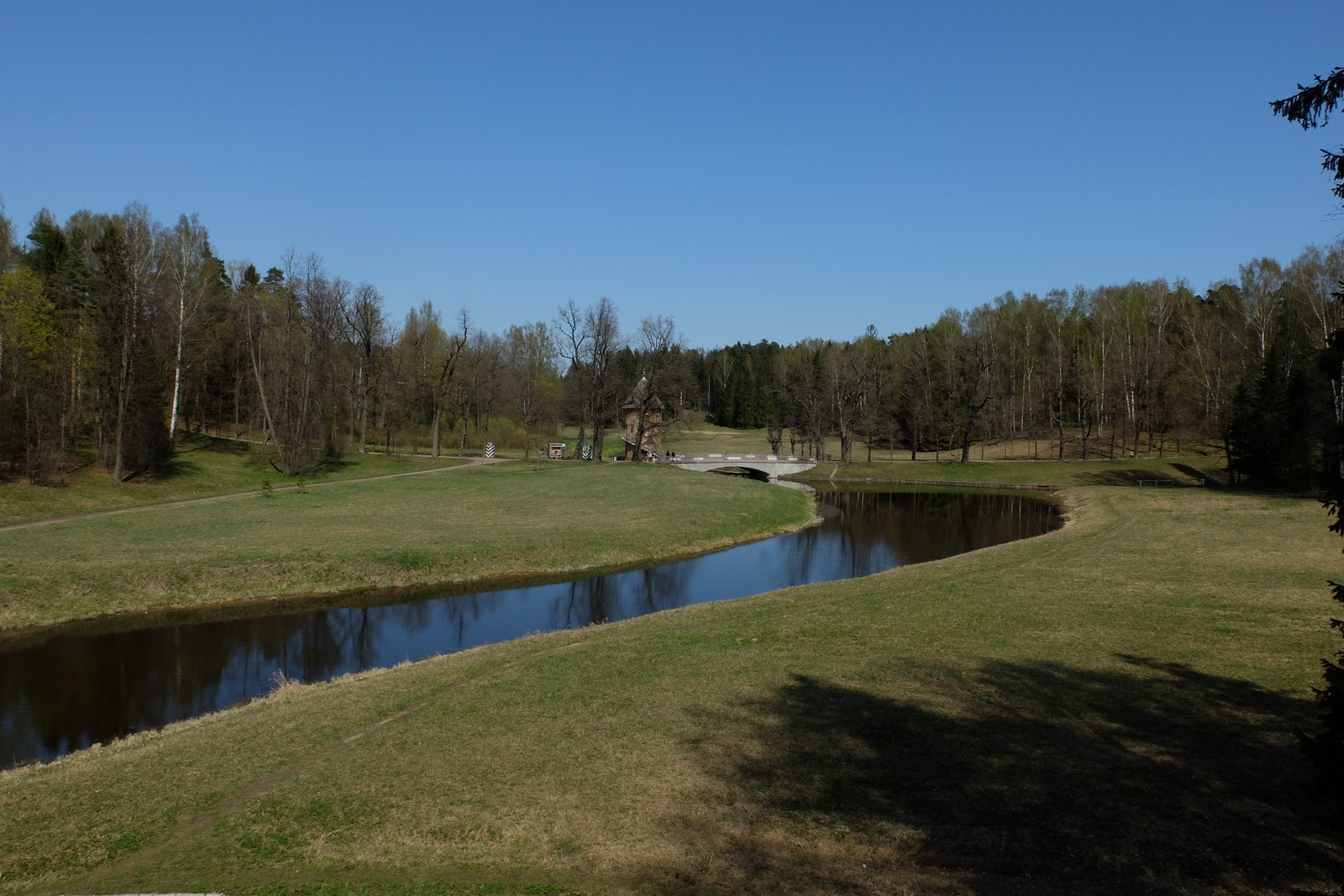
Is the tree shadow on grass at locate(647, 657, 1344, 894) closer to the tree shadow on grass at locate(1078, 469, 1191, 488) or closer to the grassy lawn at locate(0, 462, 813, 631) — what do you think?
the grassy lawn at locate(0, 462, 813, 631)

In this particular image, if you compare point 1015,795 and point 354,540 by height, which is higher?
point 1015,795

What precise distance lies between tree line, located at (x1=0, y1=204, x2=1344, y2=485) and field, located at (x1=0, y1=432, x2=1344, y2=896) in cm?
450

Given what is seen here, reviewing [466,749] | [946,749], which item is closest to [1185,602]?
[946,749]

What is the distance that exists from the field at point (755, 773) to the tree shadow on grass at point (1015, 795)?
4cm

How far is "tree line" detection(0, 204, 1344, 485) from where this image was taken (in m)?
41.2

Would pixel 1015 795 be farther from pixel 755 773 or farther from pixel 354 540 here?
pixel 354 540

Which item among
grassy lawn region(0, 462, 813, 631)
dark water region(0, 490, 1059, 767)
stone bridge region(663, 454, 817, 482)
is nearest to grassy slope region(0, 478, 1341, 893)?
dark water region(0, 490, 1059, 767)

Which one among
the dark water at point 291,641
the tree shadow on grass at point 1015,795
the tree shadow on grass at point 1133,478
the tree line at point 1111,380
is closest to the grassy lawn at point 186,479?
the dark water at point 291,641

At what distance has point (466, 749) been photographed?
38.2 feet

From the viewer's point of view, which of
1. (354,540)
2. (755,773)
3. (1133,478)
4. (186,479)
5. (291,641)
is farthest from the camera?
(1133,478)

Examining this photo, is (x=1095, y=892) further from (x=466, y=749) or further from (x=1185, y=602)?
(x=1185, y=602)

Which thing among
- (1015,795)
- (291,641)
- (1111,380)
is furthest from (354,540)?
(1111,380)

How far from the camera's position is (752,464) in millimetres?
73750

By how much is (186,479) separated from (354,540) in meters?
18.1
